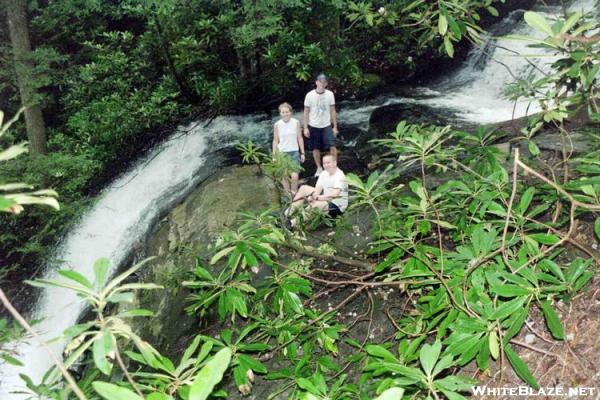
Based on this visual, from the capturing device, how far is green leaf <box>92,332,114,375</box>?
1538 millimetres

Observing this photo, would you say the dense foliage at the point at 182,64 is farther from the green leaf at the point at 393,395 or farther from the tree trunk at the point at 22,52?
the green leaf at the point at 393,395

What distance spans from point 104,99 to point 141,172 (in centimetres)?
247

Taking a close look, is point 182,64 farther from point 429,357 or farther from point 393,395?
point 393,395

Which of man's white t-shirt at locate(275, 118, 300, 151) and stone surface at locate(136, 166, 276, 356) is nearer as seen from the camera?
stone surface at locate(136, 166, 276, 356)

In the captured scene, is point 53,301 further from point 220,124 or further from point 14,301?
point 220,124

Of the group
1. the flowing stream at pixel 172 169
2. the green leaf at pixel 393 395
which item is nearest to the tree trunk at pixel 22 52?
the flowing stream at pixel 172 169

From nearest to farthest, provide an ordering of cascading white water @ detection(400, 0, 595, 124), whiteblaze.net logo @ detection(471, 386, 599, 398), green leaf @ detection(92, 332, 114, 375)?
green leaf @ detection(92, 332, 114, 375)
whiteblaze.net logo @ detection(471, 386, 599, 398)
cascading white water @ detection(400, 0, 595, 124)

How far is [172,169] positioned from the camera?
10555 mm

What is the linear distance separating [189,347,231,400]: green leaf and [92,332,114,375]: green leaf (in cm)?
32

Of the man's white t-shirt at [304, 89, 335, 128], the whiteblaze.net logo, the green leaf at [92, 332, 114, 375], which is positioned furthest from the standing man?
the green leaf at [92, 332, 114, 375]

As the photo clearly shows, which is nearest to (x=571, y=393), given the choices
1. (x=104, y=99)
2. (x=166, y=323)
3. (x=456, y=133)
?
(x=456, y=133)

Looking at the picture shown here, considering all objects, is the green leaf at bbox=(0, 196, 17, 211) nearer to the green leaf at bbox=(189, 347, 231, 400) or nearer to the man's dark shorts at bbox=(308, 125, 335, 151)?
the green leaf at bbox=(189, 347, 231, 400)

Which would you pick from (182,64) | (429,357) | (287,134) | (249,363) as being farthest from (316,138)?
(429,357)

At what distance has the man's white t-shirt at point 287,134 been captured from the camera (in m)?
7.05
